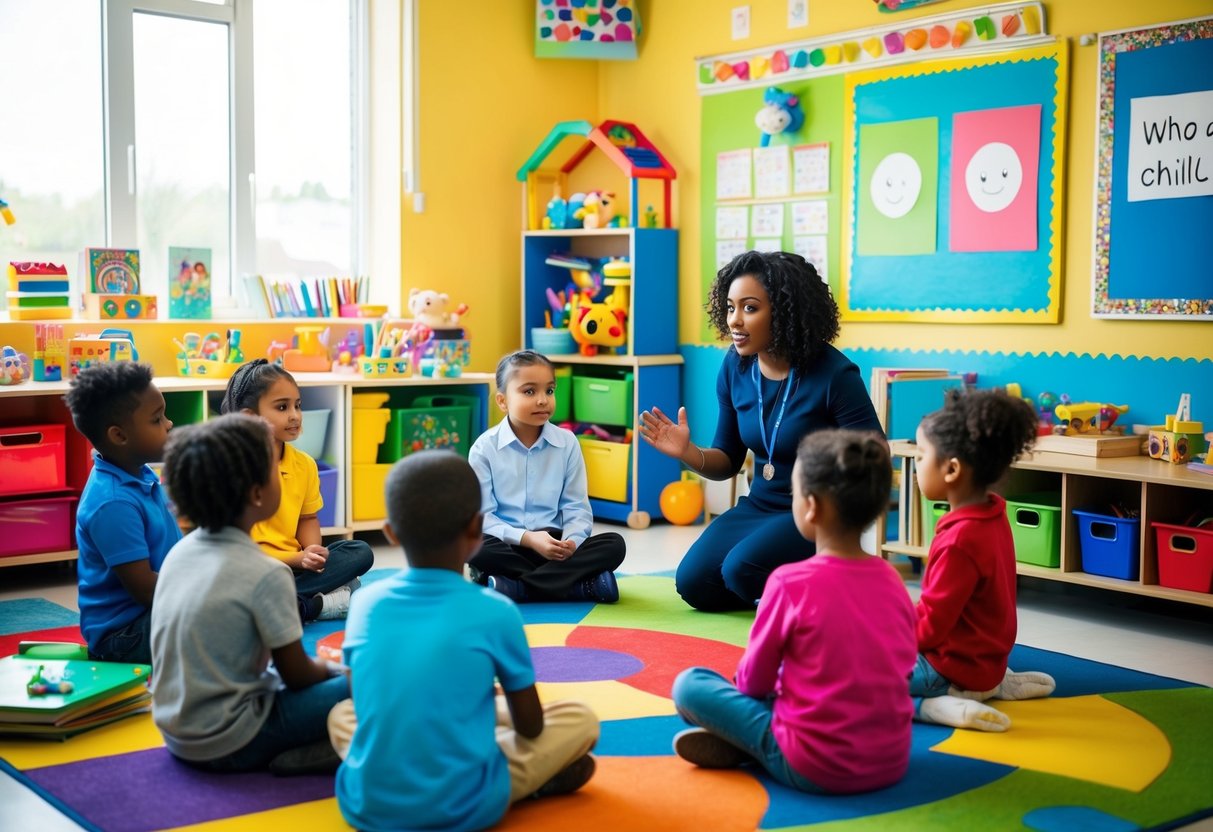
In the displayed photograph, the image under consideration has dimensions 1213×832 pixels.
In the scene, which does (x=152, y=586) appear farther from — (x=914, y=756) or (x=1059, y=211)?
(x=1059, y=211)

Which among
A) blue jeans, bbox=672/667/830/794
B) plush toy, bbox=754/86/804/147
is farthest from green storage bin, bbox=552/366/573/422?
blue jeans, bbox=672/667/830/794

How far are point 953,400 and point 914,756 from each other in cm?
73

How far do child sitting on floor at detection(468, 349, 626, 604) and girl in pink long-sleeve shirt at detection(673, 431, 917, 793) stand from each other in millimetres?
1534

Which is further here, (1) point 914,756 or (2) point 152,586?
(2) point 152,586

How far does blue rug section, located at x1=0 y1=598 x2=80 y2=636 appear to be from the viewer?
11.8 ft

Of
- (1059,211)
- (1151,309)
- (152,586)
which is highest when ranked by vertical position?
(1059,211)

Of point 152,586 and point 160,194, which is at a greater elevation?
point 160,194

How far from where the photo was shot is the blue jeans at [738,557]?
3.62 meters

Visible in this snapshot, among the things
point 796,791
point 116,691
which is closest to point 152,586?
point 116,691

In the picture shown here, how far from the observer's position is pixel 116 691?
8.77ft

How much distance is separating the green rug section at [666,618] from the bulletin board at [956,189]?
59.9 inches

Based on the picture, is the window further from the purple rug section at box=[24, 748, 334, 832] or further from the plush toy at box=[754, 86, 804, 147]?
the purple rug section at box=[24, 748, 334, 832]

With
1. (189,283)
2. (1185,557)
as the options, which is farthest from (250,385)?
(1185,557)

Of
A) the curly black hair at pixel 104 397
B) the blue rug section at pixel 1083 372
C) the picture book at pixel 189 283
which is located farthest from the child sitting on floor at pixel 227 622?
the blue rug section at pixel 1083 372
